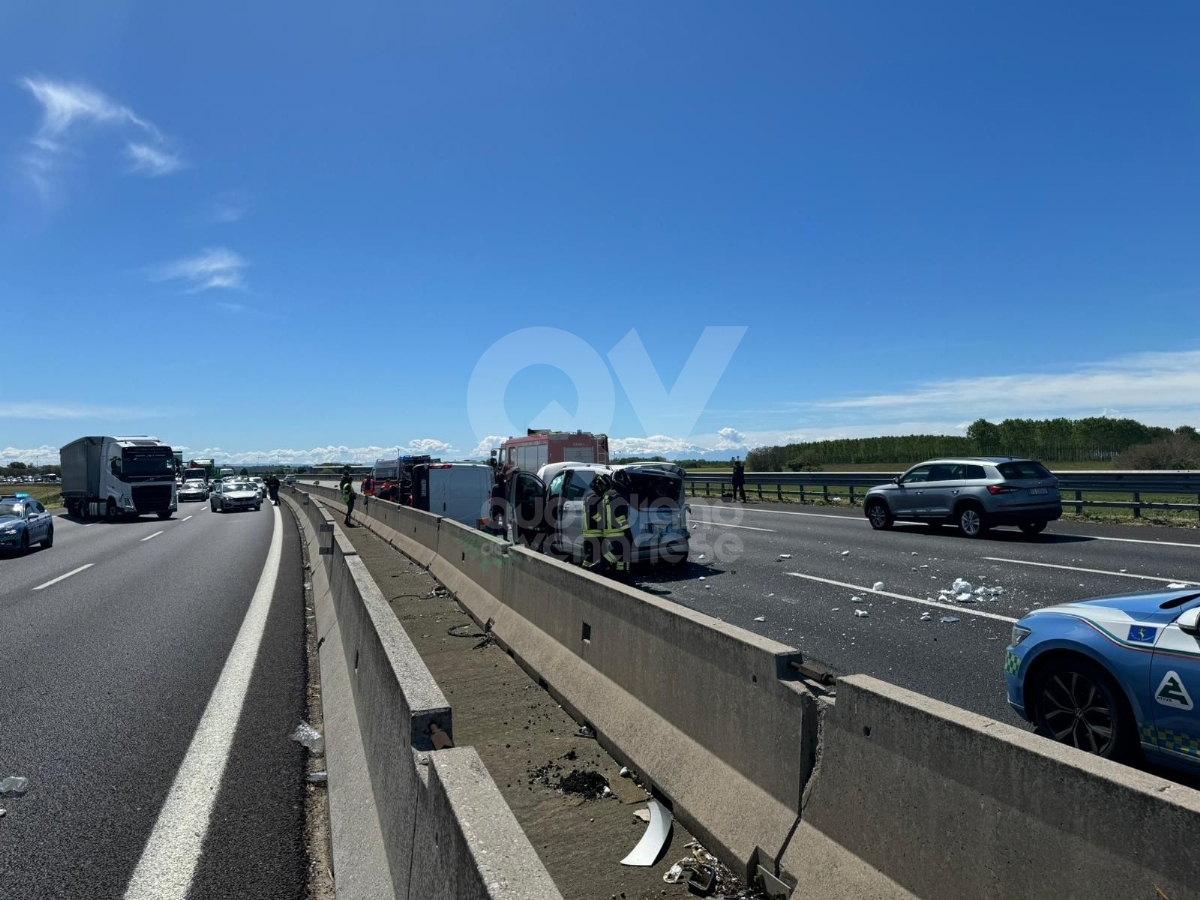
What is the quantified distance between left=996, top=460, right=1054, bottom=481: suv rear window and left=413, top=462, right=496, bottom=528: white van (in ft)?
42.1

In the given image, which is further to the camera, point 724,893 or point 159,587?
point 159,587

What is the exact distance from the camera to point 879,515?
19.8 metres

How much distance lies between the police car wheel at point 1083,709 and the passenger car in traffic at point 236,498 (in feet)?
132

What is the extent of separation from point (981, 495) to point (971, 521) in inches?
26.3

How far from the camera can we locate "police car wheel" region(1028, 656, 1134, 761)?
462 centimetres

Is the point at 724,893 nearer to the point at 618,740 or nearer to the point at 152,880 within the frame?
the point at 618,740

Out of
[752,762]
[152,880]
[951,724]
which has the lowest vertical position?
[152,880]

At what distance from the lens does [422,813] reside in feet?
9.74

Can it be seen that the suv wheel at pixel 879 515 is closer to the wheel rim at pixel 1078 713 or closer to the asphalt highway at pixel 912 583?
the asphalt highway at pixel 912 583

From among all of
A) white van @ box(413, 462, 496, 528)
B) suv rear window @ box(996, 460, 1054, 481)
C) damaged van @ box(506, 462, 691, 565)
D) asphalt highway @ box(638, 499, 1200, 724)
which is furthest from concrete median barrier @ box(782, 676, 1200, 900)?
white van @ box(413, 462, 496, 528)

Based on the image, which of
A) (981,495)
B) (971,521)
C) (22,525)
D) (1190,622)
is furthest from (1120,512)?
(22,525)

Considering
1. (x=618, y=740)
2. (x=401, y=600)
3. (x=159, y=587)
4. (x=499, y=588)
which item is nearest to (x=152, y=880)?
(x=618, y=740)

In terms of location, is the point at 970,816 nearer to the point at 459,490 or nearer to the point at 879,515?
the point at 879,515

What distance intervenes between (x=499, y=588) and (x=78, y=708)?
4004mm
